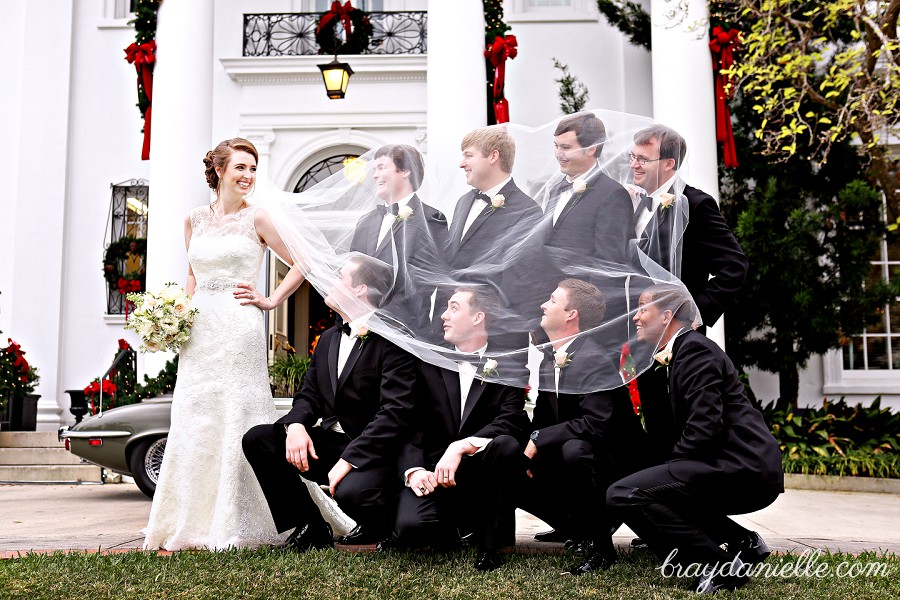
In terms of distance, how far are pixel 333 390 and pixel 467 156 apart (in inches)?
60.8

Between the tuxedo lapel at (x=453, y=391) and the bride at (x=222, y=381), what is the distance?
1114 mm

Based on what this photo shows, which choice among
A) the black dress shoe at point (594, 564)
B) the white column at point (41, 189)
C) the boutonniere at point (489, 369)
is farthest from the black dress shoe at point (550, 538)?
the white column at point (41, 189)

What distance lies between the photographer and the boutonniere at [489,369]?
14.8 feet

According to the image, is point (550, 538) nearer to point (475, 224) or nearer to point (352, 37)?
point (475, 224)

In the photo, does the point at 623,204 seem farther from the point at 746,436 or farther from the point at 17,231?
the point at 17,231

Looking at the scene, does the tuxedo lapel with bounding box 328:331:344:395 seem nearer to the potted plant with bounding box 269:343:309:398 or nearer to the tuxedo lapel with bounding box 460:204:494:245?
the tuxedo lapel with bounding box 460:204:494:245

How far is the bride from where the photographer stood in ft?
16.9

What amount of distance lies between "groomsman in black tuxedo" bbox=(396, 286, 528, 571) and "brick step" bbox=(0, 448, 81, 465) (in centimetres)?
890

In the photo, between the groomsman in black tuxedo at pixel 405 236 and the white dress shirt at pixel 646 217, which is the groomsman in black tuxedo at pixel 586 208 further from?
the groomsman in black tuxedo at pixel 405 236

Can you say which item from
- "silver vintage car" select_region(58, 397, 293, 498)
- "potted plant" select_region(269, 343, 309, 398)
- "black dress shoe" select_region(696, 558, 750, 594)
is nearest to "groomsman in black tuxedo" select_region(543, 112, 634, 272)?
"black dress shoe" select_region(696, 558, 750, 594)

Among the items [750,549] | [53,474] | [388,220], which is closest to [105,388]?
[53,474]

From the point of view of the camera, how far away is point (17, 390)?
12.8m

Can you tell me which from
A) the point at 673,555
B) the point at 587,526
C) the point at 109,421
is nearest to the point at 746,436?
the point at 673,555

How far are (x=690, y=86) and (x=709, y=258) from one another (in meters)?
7.06
